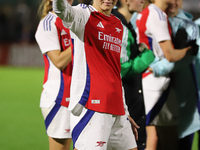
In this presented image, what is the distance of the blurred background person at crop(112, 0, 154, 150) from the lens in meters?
3.36

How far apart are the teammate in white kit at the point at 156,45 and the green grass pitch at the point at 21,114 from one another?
75.3 inches

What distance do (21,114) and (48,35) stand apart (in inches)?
215

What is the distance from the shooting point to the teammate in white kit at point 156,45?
3.85m

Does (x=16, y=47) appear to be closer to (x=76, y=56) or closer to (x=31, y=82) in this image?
(x=31, y=82)

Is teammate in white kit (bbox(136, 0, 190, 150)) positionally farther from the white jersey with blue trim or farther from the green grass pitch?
the green grass pitch

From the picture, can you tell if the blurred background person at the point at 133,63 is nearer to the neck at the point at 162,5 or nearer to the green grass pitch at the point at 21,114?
the neck at the point at 162,5

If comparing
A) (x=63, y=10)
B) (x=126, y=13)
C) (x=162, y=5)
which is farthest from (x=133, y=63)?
(x=63, y=10)

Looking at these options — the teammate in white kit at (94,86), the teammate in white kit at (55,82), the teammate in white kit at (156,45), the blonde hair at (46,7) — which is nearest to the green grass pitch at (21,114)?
the teammate in white kit at (156,45)

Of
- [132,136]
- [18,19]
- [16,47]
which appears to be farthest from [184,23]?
[18,19]

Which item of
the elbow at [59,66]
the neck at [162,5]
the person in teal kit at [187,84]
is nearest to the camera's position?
the elbow at [59,66]

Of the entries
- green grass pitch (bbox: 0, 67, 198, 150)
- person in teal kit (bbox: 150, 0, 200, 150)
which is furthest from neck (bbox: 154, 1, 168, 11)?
green grass pitch (bbox: 0, 67, 198, 150)

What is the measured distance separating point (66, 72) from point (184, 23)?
1.51m

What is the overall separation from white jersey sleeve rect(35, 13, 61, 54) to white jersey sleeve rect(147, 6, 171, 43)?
1.02 m

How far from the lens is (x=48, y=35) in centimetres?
340
